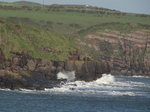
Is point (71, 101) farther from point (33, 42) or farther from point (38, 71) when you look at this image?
point (33, 42)

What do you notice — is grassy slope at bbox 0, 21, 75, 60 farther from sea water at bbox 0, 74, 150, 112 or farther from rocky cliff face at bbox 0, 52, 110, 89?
sea water at bbox 0, 74, 150, 112

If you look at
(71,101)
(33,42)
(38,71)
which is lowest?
(38,71)

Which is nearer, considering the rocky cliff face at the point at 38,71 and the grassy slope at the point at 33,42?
the rocky cliff face at the point at 38,71

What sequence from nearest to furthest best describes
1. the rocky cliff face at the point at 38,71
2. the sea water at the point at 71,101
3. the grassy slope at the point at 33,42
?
the sea water at the point at 71,101, the rocky cliff face at the point at 38,71, the grassy slope at the point at 33,42

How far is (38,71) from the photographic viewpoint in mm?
150375

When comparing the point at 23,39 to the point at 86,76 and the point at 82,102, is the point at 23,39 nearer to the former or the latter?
the point at 86,76

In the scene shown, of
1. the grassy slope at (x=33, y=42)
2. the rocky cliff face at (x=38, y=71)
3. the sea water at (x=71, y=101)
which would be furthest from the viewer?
the grassy slope at (x=33, y=42)

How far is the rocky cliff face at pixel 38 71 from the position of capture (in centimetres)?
12450

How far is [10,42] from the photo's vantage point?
Result: 489 ft

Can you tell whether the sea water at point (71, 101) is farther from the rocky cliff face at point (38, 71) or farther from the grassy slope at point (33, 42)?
the grassy slope at point (33, 42)

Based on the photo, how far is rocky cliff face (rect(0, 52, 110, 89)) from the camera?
124 m

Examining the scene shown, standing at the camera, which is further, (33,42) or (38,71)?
(33,42)

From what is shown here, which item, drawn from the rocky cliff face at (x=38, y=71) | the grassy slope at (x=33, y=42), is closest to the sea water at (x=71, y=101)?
the rocky cliff face at (x=38, y=71)

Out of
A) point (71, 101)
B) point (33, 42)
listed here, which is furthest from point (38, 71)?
point (71, 101)
